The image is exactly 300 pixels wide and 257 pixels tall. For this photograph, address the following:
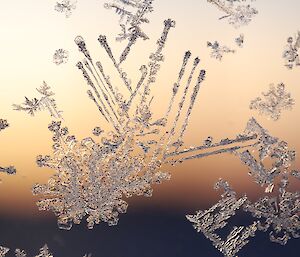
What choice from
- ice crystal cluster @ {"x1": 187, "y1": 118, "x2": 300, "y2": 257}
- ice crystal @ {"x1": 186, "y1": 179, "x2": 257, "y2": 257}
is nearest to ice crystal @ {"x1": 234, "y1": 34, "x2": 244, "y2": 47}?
ice crystal cluster @ {"x1": 187, "y1": 118, "x2": 300, "y2": 257}

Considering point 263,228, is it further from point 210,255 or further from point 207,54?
point 207,54

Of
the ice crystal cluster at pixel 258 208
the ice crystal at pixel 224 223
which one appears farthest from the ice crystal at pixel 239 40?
the ice crystal at pixel 224 223

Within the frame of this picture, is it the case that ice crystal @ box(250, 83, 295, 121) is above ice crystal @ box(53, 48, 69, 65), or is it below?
below

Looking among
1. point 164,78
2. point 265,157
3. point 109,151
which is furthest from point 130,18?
point 265,157

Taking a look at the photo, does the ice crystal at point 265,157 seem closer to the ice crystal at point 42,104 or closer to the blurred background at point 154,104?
the blurred background at point 154,104

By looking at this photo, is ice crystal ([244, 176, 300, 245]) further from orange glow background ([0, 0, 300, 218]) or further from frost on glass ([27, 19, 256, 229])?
frost on glass ([27, 19, 256, 229])

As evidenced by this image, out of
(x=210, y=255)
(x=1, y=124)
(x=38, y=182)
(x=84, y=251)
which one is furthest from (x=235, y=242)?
(x=1, y=124)

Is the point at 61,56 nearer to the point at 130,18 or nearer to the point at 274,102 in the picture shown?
the point at 130,18
